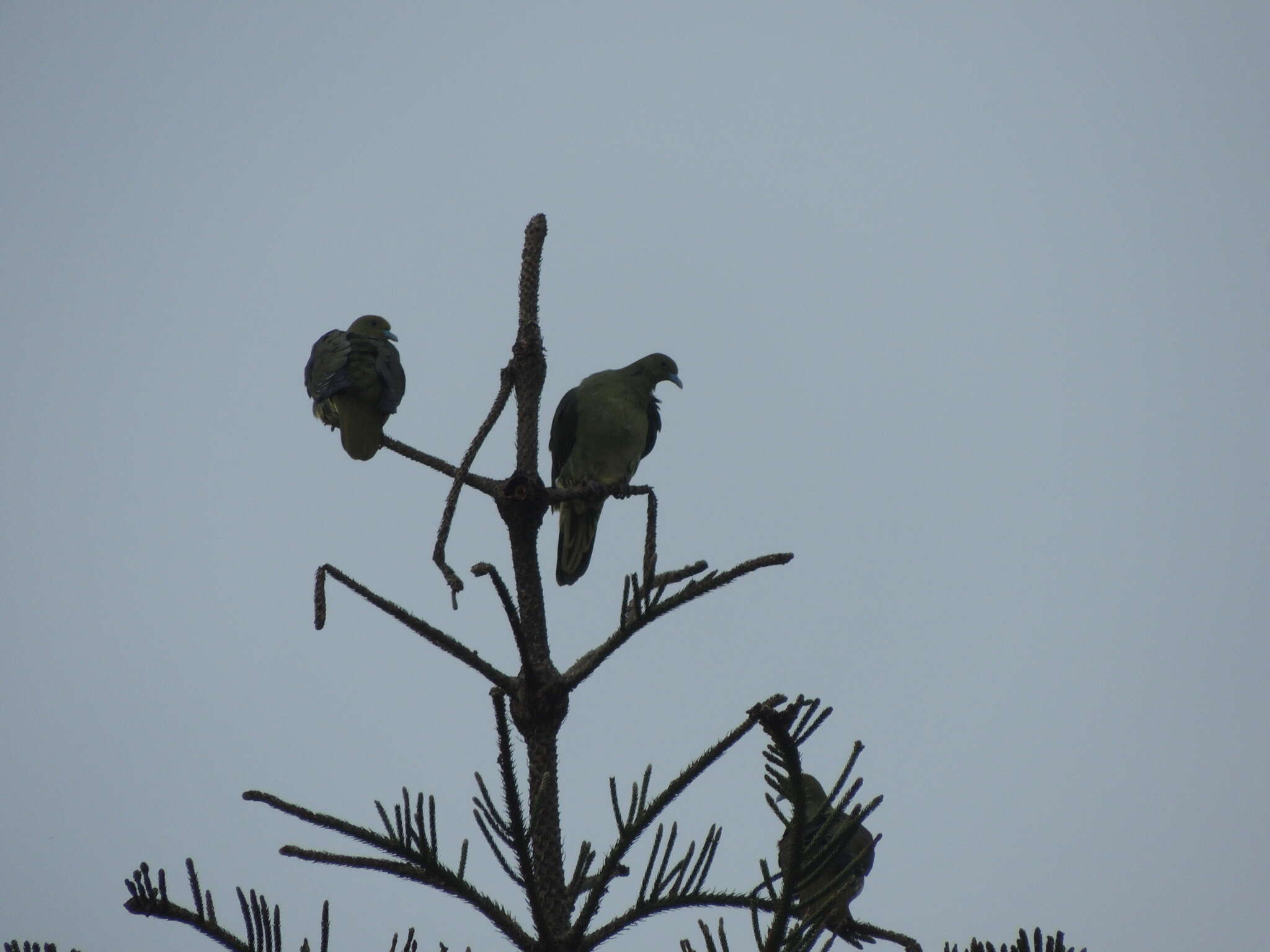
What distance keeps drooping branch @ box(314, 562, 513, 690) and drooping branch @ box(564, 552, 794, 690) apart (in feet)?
0.54

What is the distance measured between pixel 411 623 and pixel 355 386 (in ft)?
10.9

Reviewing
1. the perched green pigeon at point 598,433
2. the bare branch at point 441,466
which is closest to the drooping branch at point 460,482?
the bare branch at point 441,466

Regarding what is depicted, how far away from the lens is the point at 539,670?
2584 millimetres

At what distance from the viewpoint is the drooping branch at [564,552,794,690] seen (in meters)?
2.53

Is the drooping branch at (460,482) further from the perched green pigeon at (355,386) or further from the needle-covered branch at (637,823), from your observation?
the perched green pigeon at (355,386)

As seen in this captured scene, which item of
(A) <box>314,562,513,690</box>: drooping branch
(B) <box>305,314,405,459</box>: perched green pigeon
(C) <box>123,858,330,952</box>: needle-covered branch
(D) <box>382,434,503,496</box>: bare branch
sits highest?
(B) <box>305,314,405,459</box>: perched green pigeon

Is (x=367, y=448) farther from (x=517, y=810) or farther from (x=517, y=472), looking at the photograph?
(x=517, y=810)

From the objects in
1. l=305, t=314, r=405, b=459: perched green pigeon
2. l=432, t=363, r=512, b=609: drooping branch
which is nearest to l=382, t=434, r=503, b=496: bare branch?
l=432, t=363, r=512, b=609: drooping branch

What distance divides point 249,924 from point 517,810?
64 cm

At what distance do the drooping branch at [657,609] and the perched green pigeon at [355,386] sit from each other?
2.82 metres

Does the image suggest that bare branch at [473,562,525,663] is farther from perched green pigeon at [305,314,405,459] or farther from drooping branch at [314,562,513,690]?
perched green pigeon at [305,314,405,459]

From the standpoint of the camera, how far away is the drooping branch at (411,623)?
2506 mm

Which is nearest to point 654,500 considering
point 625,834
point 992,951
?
point 625,834

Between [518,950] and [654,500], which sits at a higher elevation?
[654,500]
